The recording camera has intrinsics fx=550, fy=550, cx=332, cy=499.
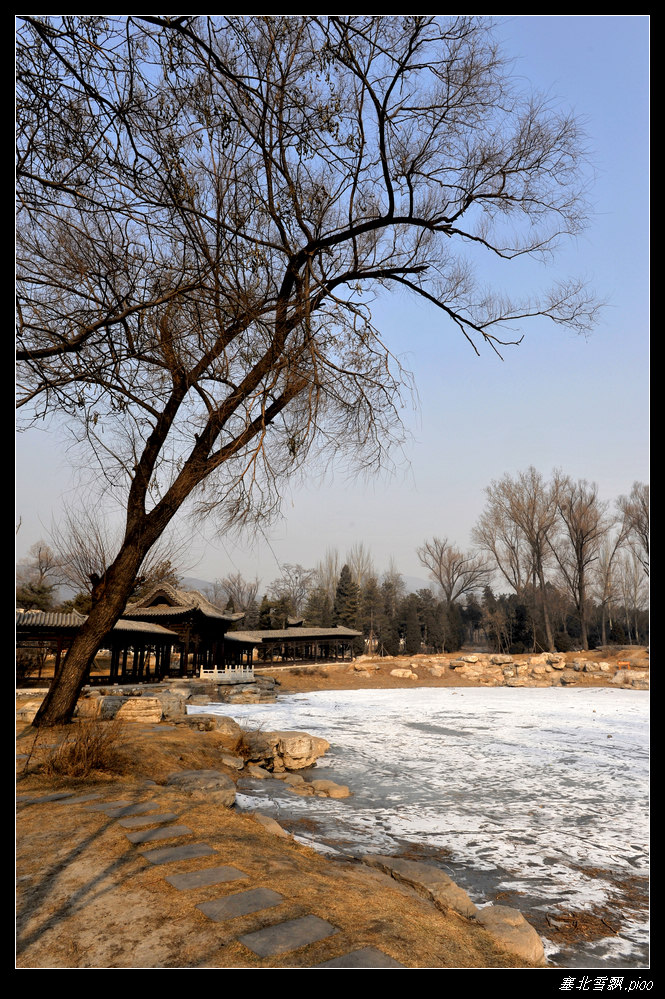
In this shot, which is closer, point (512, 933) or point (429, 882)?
point (512, 933)

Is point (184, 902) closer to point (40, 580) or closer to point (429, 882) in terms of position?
point (429, 882)

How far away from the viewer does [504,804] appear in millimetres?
6703

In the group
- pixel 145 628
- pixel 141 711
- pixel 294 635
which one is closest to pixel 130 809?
pixel 141 711

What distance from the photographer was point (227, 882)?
2.48 meters

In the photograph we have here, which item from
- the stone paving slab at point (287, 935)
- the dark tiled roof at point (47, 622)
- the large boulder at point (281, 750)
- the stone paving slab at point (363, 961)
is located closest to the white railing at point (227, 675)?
the dark tiled roof at point (47, 622)

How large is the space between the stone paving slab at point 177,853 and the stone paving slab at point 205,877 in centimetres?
21

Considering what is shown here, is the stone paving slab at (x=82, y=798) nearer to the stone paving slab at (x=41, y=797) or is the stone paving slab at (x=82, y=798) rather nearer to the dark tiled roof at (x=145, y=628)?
the stone paving slab at (x=41, y=797)

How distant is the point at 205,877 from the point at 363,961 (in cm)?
103
